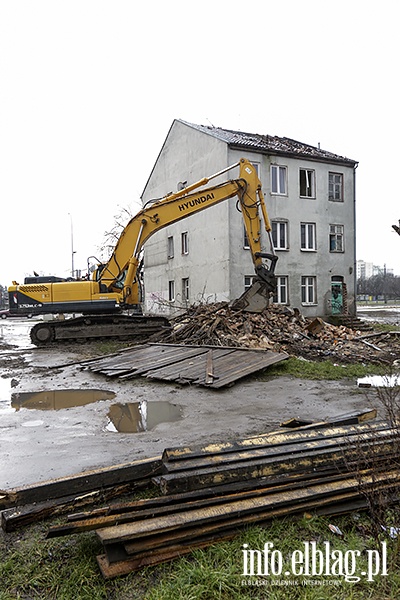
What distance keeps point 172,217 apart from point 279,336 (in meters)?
5.50

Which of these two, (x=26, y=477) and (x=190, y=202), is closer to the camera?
(x=26, y=477)

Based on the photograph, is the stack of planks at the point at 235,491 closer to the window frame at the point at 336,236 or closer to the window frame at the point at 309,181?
the window frame at the point at 309,181

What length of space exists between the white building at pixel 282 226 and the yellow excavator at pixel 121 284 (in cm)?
772

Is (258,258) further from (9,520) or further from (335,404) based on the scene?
(9,520)

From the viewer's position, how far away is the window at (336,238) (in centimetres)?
2561

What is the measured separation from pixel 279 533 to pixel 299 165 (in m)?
23.9

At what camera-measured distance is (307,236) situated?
25.0 meters

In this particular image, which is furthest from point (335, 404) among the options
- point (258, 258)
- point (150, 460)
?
point (258, 258)

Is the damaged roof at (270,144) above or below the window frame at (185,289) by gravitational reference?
→ above

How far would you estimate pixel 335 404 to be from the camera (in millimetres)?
7215

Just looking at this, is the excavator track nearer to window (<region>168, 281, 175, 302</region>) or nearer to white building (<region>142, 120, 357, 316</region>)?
white building (<region>142, 120, 357, 316</region>)

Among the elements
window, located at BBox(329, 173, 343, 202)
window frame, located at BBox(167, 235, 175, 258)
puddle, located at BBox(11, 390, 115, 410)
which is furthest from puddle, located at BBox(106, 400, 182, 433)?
window, located at BBox(329, 173, 343, 202)

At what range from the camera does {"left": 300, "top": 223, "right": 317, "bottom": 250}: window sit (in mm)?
24891

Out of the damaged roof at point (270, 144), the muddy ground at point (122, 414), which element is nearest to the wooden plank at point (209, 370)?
the muddy ground at point (122, 414)
